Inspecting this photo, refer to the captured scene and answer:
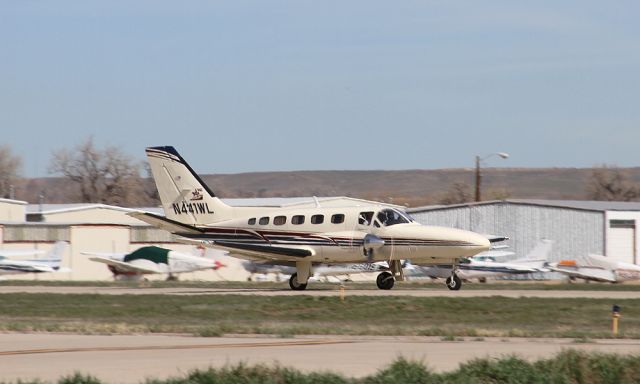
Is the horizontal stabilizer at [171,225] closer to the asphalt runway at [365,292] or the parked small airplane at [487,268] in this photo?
the asphalt runway at [365,292]

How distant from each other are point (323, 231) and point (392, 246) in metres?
2.52

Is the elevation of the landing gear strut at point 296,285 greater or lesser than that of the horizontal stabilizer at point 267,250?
lesser

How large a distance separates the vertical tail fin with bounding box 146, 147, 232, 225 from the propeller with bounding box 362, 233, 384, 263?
5378 mm

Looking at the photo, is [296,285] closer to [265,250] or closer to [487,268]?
[265,250]

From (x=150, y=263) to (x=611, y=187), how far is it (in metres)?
81.6

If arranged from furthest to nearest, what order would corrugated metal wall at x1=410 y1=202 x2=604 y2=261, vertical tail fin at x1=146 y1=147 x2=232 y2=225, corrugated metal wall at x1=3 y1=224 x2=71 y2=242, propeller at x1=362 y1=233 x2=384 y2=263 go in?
corrugated metal wall at x1=410 y1=202 x2=604 y2=261 → corrugated metal wall at x1=3 y1=224 x2=71 y2=242 → vertical tail fin at x1=146 y1=147 x2=232 y2=225 → propeller at x1=362 y1=233 x2=384 y2=263

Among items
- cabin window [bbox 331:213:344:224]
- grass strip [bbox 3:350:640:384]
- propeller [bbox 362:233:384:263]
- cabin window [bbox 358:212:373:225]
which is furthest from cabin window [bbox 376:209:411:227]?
grass strip [bbox 3:350:640:384]

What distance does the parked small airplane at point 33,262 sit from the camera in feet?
163

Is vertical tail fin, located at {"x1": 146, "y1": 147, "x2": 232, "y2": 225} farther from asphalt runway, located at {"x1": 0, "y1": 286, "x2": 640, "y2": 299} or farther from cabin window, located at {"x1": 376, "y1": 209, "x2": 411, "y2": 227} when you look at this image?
cabin window, located at {"x1": 376, "y1": 209, "x2": 411, "y2": 227}

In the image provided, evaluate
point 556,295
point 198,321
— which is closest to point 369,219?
point 556,295

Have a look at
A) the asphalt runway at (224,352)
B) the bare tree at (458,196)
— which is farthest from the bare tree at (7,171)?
the asphalt runway at (224,352)

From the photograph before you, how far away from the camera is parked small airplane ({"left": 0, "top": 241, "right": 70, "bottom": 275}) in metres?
49.8

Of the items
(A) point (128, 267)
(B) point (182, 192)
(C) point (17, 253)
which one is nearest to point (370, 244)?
(B) point (182, 192)

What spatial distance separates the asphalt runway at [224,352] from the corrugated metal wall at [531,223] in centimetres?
4944
